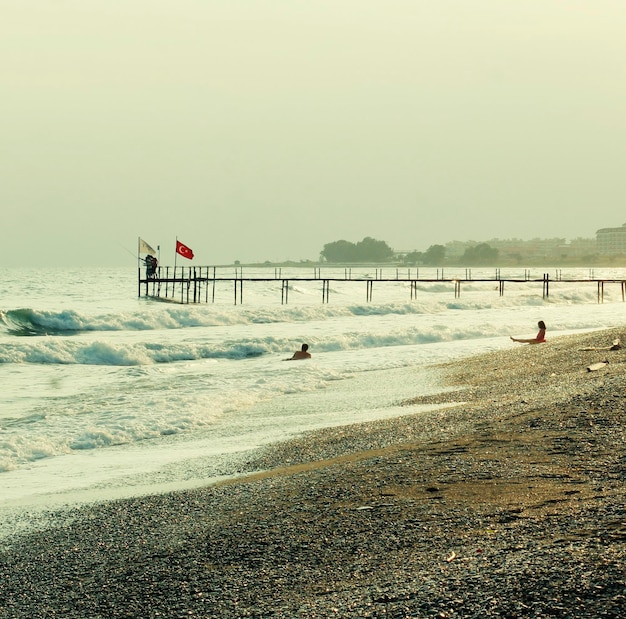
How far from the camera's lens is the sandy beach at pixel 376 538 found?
3693 mm

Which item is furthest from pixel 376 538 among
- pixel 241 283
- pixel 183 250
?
pixel 183 250

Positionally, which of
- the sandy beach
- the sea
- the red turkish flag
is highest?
the red turkish flag

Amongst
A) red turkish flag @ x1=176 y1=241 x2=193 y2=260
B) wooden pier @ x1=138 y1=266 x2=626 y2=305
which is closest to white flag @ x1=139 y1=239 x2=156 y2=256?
wooden pier @ x1=138 y1=266 x2=626 y2=305

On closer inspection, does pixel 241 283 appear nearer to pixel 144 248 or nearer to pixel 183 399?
pixel 144 248

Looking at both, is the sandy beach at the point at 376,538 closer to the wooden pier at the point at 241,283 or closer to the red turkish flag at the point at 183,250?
the wooden pier at the point at 241,283

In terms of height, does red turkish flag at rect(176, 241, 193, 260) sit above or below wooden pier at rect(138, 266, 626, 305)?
above

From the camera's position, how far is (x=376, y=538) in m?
4.62

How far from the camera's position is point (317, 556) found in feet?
14.7

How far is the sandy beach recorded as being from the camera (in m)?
3.69

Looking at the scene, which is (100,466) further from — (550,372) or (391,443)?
(550,372)

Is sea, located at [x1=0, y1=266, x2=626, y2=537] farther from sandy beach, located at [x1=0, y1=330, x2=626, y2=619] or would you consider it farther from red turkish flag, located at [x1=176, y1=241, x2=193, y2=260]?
red turkish flag, located at [x1=176, y1=241, x2=193, y2=260]

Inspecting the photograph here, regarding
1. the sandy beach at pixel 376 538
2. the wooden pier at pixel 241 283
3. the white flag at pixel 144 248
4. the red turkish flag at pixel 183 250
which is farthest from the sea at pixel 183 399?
the wooden pier at pixel 241 283

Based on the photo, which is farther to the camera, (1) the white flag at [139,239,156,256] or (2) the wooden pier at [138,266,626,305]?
(2) the wooden pier at [138,266,626,305]

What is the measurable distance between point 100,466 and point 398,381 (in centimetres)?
737
